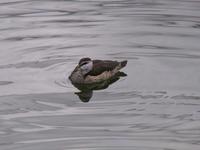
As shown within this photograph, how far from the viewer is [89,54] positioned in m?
18.6

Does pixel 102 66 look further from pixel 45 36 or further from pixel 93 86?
pixel 45 36

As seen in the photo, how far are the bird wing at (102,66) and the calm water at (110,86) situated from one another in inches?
15.5

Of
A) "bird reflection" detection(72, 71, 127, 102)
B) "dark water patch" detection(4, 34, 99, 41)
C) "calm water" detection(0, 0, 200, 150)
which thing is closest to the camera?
"calm water" detection(0, 0, 200, 150)

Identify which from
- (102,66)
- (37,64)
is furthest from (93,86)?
(37,64)

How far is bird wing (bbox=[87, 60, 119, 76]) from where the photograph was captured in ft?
54.0

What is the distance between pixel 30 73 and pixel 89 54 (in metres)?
2.10

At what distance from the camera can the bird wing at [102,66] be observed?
54.0ft

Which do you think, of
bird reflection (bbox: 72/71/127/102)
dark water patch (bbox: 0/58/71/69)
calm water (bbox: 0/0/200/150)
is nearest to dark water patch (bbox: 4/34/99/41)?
calm water (bbox: 0/0/200/150)

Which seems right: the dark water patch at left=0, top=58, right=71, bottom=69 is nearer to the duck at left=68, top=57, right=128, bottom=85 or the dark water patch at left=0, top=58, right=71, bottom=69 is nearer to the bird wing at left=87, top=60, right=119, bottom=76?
the duck at left=68, top=57, right=128, bottom=85

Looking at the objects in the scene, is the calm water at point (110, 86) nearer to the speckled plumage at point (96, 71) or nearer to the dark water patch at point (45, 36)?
the dark water patch at point (45, 36)

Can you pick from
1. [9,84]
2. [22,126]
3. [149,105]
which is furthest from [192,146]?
[9,84]

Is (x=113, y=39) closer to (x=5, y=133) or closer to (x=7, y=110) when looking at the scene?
(x=7, y=110)

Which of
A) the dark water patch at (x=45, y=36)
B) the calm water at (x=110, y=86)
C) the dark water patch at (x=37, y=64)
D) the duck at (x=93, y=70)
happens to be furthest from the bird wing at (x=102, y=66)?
the dark water patch at (x=45, y=36)

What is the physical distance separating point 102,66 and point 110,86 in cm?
56
